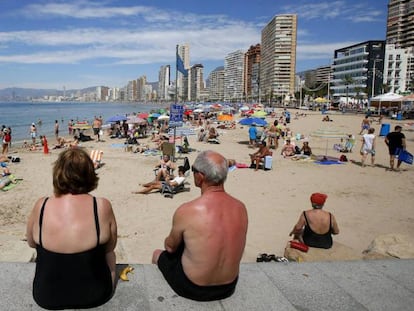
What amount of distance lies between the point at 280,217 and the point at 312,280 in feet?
14.2

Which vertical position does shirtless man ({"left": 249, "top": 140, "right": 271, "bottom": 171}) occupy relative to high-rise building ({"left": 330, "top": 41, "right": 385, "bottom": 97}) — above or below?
below

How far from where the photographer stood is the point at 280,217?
274 inches

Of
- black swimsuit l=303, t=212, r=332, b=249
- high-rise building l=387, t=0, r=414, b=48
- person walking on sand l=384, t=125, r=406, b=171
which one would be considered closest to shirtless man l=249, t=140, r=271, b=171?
person walking on sand l=384, t=125, r=406, b=171

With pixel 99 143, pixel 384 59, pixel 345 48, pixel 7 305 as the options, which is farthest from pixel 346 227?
pixel 345 48

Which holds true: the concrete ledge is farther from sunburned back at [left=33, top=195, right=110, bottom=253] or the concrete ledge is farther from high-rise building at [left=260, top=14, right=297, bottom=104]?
high-rise building at [left=260, top=14, right=297, bottom=104]

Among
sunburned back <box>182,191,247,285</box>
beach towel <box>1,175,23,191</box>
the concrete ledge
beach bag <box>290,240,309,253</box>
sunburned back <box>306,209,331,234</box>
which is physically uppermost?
sunburned back <box>182,191,247,285</box>

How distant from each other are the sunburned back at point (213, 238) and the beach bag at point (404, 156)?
992 centimetres

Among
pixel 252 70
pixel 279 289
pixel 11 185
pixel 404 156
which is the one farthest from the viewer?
pixel 252 70

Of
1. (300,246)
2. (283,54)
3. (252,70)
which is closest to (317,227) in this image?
(300,246)

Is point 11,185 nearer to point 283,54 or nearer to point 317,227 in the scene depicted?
point 317,227

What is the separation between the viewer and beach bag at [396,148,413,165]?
10438 millimetres

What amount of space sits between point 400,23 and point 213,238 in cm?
13364

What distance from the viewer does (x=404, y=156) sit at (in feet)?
34.7

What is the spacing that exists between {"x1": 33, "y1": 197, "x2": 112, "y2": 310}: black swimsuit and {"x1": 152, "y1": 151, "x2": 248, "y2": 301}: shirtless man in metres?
0.50
